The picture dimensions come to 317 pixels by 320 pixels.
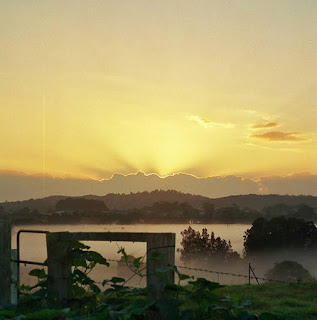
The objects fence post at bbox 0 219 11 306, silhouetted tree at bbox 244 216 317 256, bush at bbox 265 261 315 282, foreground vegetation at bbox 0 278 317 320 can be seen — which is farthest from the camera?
bush at bbox 265 261 315 282

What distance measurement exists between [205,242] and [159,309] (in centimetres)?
9989

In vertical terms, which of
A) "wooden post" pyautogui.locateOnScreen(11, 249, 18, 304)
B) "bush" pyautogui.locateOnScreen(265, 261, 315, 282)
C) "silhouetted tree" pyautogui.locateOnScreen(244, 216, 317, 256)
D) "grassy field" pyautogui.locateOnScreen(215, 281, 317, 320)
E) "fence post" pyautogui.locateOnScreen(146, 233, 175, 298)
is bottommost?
"bush" pyautogui.locateOnScreen(265, 261, 315, 282)

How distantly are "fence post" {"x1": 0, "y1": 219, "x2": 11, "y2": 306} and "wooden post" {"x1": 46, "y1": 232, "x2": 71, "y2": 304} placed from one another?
3.39 feet

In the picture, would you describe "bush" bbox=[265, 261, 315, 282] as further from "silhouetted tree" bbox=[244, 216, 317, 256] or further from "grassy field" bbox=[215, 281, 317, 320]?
"grassy field" bbox=[215, 281, 317, 320]

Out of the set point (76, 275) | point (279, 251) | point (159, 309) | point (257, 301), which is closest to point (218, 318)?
point (159, 309)

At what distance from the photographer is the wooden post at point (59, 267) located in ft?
25.0

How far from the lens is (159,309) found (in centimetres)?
591

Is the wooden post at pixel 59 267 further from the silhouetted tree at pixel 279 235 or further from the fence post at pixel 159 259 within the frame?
the silhouetted tree at pixel 279 235

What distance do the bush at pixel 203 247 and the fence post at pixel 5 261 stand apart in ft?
312

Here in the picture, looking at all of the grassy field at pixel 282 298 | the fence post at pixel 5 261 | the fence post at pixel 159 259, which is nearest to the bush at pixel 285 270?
the grassy field at pixel 282 298

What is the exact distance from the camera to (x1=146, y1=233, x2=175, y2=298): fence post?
6.32 m

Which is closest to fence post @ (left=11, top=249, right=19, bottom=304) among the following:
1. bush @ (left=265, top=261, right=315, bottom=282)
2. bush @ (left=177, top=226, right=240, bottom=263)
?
bush @ (left=265, top=261, right=315, bottom=282)

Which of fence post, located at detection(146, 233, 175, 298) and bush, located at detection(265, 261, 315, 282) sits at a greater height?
fence post, located at detection(146, 233, 175, 298)

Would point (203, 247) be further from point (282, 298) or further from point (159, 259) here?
point (159, 259)
